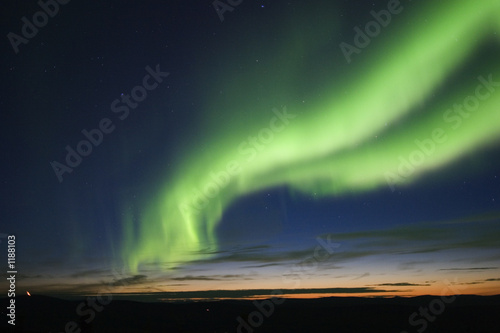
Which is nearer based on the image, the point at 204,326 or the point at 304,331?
the point at 204,326

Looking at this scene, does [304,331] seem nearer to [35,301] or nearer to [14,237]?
[35,301]

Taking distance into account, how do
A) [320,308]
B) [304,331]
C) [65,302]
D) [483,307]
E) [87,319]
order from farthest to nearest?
[320,308] → [483,307] → [304,331] → [65,302] → [87,319]

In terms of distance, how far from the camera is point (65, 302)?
89.0 m

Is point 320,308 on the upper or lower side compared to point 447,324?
upper

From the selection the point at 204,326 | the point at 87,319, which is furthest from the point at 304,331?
the point at 87,319

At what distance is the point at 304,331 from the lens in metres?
126

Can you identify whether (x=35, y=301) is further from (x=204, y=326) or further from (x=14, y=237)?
(x=14, y=237)

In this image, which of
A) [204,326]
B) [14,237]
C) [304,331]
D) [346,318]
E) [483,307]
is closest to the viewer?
[14,237]

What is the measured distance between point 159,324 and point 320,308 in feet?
234

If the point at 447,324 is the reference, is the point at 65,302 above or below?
above

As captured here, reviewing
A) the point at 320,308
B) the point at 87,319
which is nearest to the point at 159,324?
the point at 320,308

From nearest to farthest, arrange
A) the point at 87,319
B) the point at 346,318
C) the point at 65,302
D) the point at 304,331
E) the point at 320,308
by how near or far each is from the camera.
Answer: the point at 87,319 < the point at 65,302 < the point at 304,331 < the point at 346,318 < the point at 320,308

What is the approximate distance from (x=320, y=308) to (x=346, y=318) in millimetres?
28029

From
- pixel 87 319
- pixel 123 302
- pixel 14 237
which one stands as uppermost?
pixel 123 302
